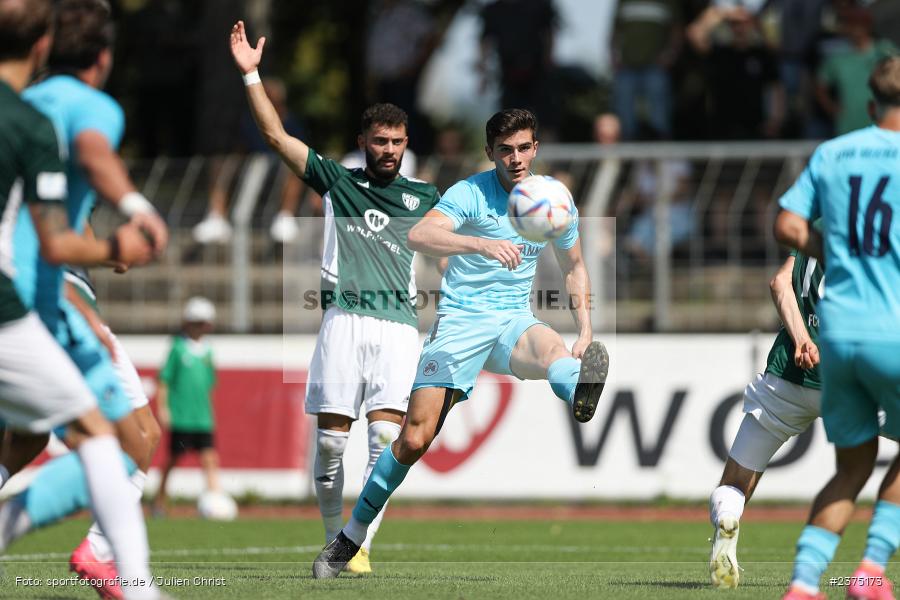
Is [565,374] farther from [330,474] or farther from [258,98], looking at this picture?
[258,98]

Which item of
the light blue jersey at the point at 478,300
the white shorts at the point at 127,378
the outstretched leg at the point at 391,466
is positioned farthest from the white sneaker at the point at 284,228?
the white shorts at the point at 127,378

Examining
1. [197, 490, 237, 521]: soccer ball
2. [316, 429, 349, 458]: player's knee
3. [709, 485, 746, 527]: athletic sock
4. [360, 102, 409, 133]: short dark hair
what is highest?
[360, 102, 409, 133]: short dark hair

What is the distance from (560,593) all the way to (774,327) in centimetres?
899

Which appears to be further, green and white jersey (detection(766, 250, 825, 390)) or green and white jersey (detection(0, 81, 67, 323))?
green and white jersey (detection(766, 250, 825, 390))

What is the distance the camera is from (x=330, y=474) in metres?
9.33

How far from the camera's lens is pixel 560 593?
7402mm

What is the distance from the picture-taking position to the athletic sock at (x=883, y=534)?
6.30 metres

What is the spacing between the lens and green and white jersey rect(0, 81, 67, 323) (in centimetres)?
557

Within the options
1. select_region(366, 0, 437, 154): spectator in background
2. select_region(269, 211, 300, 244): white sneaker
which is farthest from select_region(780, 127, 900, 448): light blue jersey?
select_region(366, 0, 437, 154): spectator in background

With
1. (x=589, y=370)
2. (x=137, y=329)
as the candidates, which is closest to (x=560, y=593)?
(x=589, y=370)

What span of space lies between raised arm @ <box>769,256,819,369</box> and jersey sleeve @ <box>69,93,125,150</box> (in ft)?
12.6

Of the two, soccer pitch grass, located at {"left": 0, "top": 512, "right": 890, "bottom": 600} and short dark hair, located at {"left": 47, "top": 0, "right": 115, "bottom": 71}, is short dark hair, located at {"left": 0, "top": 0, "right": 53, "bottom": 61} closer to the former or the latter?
short dark hair, located at {"left": 47, "top": 0, "right": 115, "bottom": 71}

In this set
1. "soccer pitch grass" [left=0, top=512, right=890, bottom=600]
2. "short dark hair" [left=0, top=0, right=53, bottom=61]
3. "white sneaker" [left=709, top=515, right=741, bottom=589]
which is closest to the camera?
"short dark hair" [left=0, top=0, right=53, bottom=61]

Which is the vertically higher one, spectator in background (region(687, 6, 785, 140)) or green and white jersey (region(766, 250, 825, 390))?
spectator in background (region(687, 6, 785, 140))
